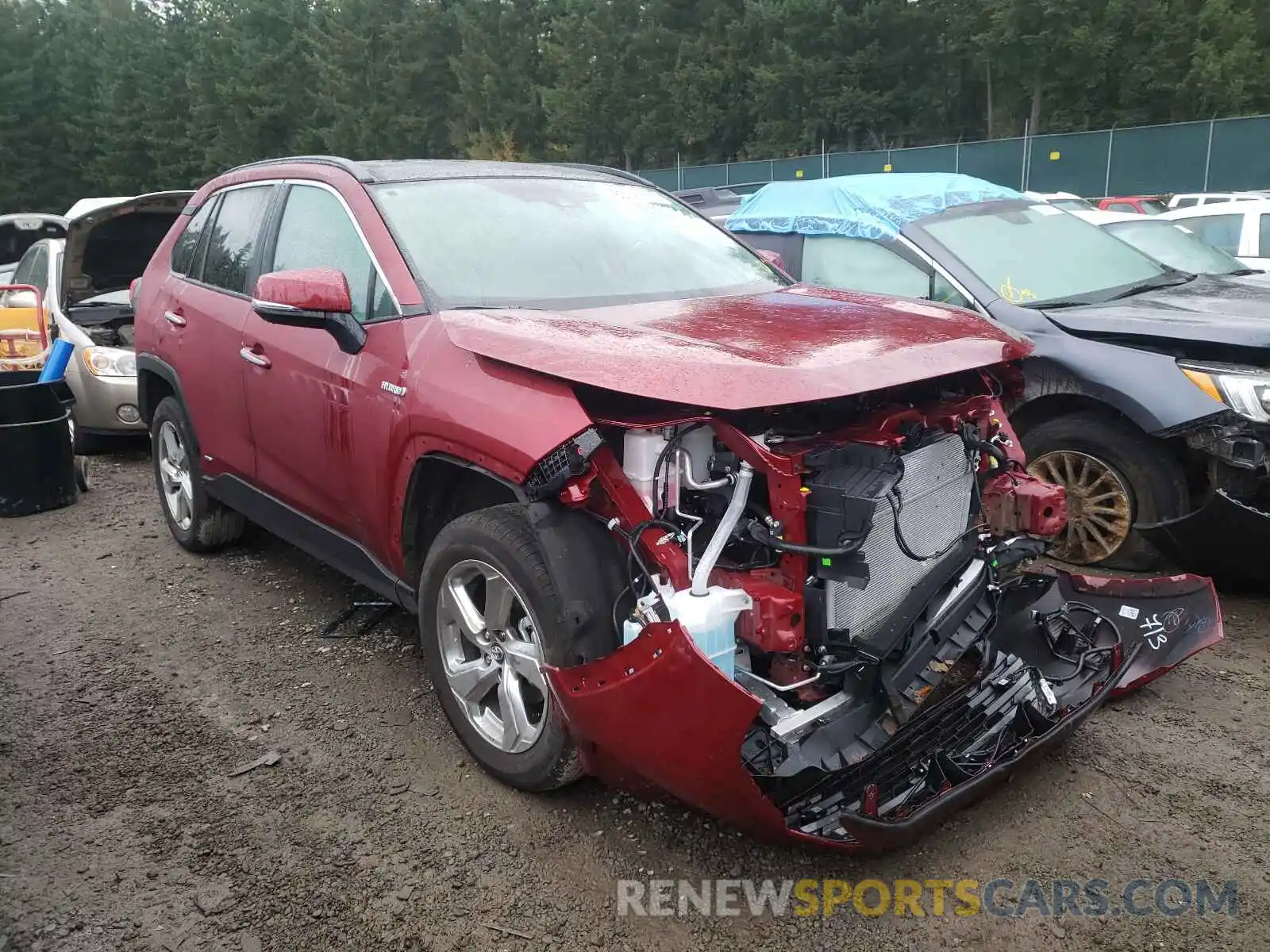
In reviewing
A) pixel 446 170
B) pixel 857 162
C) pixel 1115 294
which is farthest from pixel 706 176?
pixel 446 170

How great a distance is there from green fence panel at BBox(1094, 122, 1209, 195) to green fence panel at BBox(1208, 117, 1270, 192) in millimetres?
285

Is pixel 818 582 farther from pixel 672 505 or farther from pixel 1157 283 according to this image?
pixel 1157 283

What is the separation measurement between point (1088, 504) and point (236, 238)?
413cm

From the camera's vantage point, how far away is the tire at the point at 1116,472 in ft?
14.0

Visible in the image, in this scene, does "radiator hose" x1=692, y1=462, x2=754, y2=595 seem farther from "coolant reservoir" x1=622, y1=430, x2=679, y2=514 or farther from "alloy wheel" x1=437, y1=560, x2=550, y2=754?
"alloy wheel" x1=437, y1=560, x2=550, y2=754

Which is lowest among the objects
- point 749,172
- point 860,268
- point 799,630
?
point 799,630

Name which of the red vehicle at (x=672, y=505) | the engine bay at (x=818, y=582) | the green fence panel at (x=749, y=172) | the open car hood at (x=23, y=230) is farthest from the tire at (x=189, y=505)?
the green fence panel at (x=749, y=172)

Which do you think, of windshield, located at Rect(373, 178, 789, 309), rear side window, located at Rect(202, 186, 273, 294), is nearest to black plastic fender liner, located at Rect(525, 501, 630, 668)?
windshield, located at Rect(373, 178, 789, 309)

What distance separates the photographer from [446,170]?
401cm

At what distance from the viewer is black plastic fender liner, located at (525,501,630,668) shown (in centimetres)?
269

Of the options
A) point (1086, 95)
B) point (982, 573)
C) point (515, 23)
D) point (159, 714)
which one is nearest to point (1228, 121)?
point (1086, 95)

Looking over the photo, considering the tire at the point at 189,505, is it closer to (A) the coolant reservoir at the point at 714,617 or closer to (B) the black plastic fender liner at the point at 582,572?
(B) the black plastic fender liner at the point at 582,572

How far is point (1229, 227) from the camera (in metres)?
10.4

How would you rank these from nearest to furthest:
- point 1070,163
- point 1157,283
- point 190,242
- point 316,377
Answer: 1. point 316,377
2. point 190,242
3. point 1157,283
4. point 1070,163
